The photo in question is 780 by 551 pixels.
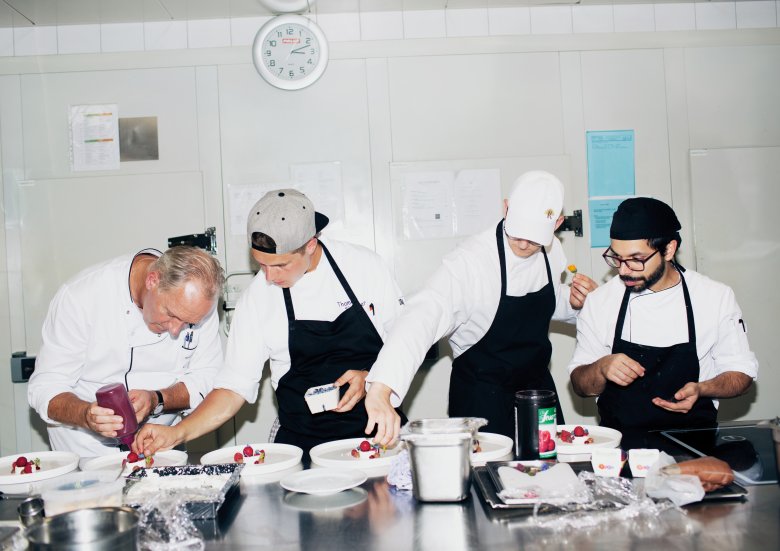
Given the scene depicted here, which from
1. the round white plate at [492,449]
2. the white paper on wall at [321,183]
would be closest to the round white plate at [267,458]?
the round white plate at [492,449]

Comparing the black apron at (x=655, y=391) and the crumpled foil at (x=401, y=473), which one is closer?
the crumpled foil at (x=401, y=473)

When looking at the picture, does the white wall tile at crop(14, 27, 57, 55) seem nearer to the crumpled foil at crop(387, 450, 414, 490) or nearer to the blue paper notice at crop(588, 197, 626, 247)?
the blue paper notice at crop(588, 197, 626, 247)

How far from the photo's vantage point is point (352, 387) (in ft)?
7.70

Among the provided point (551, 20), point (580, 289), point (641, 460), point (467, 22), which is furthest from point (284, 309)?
point (551, 20)

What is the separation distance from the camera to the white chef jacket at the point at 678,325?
2.59 meters

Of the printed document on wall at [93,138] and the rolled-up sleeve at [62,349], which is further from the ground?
the printed document on wall at [93,138]

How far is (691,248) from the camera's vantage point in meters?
3.93

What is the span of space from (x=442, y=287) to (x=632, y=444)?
0.84 meters

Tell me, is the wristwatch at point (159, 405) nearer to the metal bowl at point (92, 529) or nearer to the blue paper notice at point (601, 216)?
the metal bowl at point (92, 529)

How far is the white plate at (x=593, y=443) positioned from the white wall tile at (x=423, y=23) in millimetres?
2464

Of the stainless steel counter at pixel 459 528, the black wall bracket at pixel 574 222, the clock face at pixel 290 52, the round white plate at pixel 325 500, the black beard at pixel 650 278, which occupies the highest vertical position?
the clock face at pixel 290 52

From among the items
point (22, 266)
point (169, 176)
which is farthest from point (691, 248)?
point (22, 266)

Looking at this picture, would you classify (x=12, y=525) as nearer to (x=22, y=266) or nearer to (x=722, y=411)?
(x=22, y=266)

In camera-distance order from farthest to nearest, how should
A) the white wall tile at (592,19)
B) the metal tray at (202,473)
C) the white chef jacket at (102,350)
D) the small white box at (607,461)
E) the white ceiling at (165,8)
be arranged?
the white wall tile at (592,19) < the white ceiling at (165,8) < the white chef jacket at (102,350) < the small white box at (607,461) < the metal tray at (202,473)
